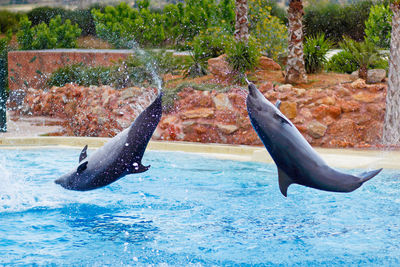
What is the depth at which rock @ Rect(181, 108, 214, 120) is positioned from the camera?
522 inches

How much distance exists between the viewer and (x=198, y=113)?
13.3 meters

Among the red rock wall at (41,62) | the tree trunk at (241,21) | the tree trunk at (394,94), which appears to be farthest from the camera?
the red rock wall at (41,62)

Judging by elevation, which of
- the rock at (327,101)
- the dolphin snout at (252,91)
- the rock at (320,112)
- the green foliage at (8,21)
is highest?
the dolphin snout at (252,91)

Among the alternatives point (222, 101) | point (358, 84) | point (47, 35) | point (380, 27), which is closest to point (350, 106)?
point (358, 84)

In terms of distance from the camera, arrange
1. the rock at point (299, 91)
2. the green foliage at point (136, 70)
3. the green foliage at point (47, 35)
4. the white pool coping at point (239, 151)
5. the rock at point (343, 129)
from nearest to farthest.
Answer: the white pool coping at point (239, 151)
the rock at point (343, 129)
the rock at point (299, 91)
the green foliage at point (136, 70)
the green foliage at point (47, 35)

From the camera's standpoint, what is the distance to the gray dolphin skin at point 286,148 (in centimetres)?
484

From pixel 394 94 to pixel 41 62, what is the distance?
49.7 feet

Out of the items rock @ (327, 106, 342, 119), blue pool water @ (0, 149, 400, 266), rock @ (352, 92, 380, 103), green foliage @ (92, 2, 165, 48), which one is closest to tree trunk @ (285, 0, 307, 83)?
rock @ (352, 92, 380, 103)

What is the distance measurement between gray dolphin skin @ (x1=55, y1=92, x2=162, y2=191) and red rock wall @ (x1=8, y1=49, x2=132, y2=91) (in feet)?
51.9

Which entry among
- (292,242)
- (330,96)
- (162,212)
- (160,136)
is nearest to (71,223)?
(162,212)

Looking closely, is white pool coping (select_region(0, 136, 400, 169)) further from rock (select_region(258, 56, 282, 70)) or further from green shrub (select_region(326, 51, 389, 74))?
green shrub (select_region(326, 51, 389, 74))

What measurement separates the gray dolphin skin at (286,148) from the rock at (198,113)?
833cm

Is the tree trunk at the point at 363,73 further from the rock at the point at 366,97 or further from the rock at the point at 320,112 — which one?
the rock at the point at 320,112

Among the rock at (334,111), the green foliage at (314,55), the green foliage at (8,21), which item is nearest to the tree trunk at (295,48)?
the green foliage at (314,55)
